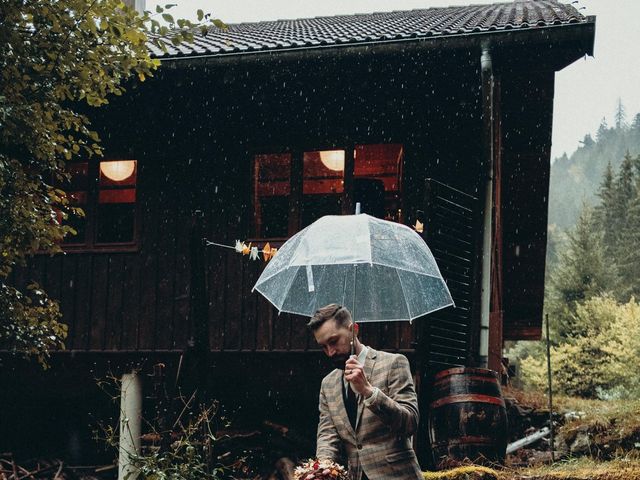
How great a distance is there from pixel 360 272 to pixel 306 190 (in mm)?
5304

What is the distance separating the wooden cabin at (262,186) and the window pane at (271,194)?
0.03m

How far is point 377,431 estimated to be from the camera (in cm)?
482

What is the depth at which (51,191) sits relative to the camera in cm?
808

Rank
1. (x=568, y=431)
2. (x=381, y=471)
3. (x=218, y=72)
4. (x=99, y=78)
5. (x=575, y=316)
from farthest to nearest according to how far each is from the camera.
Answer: (x=575, y=316) < (x=568, y=431) < (x=218, y=72) < (x=99, y=78) < (x=381, y=471)

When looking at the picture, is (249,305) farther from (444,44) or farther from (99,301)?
(444,44)

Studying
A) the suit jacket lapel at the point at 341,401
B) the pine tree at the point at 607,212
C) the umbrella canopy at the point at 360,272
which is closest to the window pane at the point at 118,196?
the umbrella canopy at the point at 360,272

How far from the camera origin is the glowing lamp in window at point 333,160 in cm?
1175

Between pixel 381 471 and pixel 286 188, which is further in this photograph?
pixel 286 188

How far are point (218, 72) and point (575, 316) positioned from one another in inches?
953

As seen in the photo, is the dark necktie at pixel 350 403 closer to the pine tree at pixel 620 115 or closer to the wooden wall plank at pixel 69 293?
the wooden wall plank at pixel 69 293

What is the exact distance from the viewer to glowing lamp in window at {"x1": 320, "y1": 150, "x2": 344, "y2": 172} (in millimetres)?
11750

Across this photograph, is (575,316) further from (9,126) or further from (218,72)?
(9,126)

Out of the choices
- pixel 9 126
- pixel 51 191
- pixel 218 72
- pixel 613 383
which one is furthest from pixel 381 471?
pixel 613 383

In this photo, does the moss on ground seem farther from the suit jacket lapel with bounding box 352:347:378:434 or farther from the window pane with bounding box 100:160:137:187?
the window pane with bounding box 100:160:137:187
